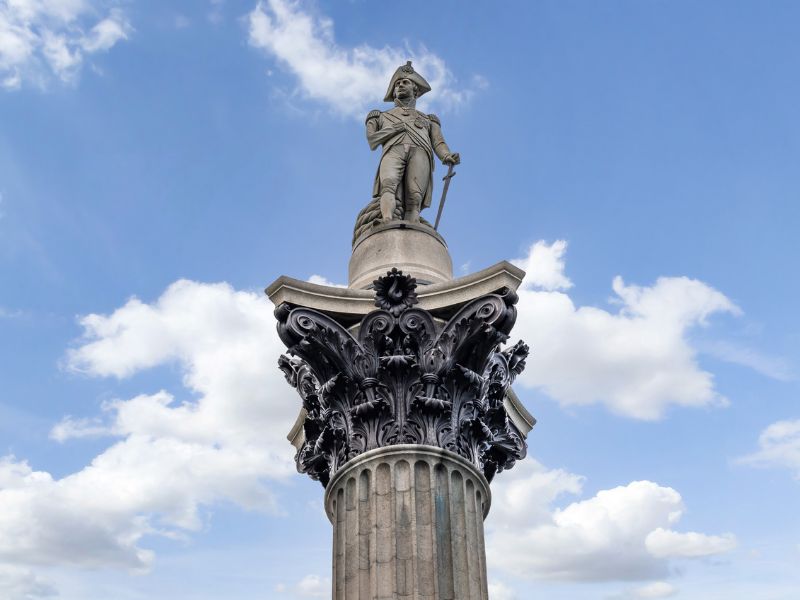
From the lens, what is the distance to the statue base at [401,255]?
1955cm

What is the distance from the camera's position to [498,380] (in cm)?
1783

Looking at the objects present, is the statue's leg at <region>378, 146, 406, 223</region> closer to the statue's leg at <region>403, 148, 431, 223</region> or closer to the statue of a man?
the statue of a man

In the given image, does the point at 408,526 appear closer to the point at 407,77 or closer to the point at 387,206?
the point at 387,206

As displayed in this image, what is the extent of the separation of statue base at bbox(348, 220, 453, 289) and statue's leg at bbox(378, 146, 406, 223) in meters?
0.55

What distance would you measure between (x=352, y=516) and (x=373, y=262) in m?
5.83

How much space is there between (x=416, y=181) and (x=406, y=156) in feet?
2.10

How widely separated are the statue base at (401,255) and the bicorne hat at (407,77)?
481 cm

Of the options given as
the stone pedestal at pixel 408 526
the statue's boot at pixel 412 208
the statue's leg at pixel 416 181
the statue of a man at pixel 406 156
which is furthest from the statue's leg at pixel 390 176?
the stone pedestal at pixel 408 526

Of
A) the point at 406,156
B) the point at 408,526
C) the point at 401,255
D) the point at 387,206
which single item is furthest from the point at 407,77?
the point at 408,526

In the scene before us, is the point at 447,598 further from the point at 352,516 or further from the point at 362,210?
the point at 362,210

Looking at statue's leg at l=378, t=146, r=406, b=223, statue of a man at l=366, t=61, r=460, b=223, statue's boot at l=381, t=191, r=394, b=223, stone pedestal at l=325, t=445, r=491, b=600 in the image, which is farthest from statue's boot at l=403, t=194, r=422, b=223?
stone pedestal at l=325, t=445, r=491, b=600

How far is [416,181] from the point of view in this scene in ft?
71.3

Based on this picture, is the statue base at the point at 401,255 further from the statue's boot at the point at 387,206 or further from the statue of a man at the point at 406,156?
the statue of a man at the point at 406,156

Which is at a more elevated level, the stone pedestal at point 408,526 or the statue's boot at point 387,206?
the statue's boot at point 387,206
